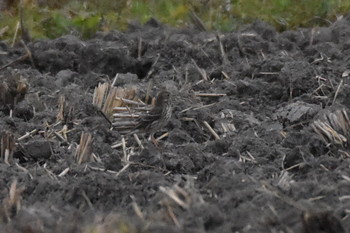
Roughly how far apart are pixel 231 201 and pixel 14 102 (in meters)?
2.10

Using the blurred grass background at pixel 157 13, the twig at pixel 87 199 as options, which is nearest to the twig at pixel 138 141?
the twig at pixel 87 199

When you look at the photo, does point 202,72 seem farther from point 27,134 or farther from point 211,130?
point 27,134

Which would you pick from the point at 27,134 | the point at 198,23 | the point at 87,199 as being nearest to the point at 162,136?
the point at 27,134

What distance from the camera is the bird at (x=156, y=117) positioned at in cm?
448

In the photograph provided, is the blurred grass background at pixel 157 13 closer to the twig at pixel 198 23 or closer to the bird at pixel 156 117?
the twig at pixel 198 23

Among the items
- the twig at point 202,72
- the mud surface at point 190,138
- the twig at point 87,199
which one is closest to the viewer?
the mud surface at point 190,138

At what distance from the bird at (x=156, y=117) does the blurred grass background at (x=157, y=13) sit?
2.50m

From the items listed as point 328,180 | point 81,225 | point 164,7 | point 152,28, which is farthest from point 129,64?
point 81,225

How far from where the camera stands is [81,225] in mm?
3045

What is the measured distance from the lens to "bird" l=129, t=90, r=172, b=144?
14.7 feet

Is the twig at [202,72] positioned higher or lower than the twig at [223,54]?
higher

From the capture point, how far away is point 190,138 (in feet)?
14.7

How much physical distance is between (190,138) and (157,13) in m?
3.16

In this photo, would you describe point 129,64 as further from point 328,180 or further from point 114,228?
point 114,228
